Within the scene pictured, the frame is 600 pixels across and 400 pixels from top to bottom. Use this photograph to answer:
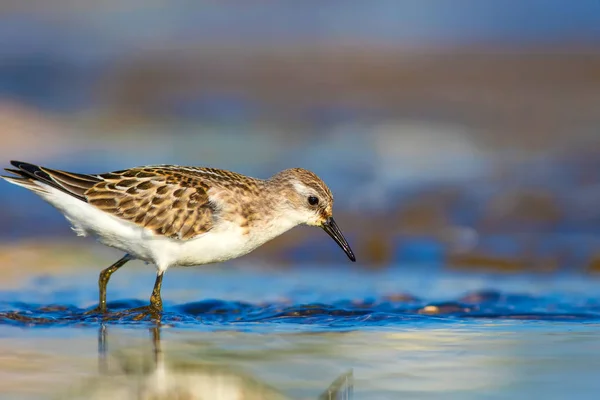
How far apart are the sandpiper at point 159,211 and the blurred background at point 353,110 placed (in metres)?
2.78

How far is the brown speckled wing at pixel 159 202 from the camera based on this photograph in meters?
8.87

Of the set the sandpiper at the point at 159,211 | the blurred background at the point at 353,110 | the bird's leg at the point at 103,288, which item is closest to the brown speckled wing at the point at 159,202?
the sandpiper at the point at 159,211

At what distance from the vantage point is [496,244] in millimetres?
12672

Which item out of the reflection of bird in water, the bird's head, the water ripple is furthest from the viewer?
the bird's head

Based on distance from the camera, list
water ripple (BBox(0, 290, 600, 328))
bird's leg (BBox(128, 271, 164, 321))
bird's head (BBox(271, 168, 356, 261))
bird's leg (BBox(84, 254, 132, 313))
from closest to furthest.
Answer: water ripple (BBox(0, 290, 600, 328)) < bird's leg (BBox(128, 271, 164, 321)) < bird's leg (BBox(84, 254, 132, 313)) < bird's head (BBox(271, 168, 356, 261))

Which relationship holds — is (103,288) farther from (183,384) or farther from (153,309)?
(183,384)

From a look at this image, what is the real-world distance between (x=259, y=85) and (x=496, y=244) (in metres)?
8.95

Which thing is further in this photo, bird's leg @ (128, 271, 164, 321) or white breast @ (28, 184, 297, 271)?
white breast @ (28, 184, 297, 271)

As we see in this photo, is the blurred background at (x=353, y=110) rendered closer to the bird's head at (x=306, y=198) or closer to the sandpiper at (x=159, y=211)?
the bird's head at (x=306, y=198)

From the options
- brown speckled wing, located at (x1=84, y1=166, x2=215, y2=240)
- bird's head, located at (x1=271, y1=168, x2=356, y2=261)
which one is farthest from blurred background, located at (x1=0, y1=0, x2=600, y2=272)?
brown speckled wing, located at (x1=84, y1=166, x2=215, y2=240)

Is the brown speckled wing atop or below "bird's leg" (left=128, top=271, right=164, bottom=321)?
atop

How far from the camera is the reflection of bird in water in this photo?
6059mm

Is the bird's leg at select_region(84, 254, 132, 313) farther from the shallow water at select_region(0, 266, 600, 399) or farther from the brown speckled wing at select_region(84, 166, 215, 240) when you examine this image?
the brown speckled wing at select_region(84, 166, 215, 240)

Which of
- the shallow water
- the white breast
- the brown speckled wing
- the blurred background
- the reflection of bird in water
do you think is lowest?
the reflection of bird in water
